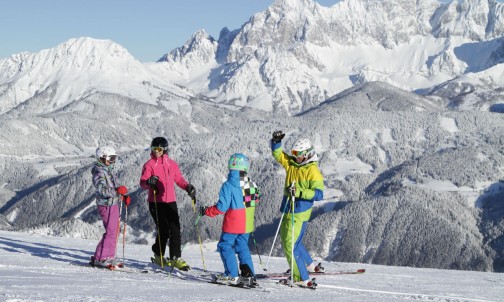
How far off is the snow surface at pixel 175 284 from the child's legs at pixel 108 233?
0.49 meters

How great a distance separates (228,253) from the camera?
460 inches

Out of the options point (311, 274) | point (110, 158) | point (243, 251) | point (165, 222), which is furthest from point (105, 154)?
point (311, 274)

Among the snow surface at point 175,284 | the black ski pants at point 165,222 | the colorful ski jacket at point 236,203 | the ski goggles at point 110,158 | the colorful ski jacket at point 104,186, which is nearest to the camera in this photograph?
the snow surface at point 175,284

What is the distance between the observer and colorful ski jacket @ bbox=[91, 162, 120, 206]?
43.4 ft

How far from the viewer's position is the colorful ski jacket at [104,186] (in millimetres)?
13242

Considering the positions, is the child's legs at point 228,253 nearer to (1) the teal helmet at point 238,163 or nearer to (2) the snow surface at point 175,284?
(2) the snow surface at point 175,284

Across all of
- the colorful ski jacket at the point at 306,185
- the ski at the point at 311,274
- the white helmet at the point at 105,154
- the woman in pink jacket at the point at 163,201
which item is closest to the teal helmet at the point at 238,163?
the colorful ski jacket at the point at 306,185

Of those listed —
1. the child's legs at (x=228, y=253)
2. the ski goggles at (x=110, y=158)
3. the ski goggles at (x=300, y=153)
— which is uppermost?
the ski goggles at (x=300, y=153)

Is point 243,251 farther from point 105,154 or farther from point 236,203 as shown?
point 105,154

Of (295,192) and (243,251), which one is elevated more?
(295,192)

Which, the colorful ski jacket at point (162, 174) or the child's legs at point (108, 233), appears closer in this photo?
the child's legs at point (108, 233)

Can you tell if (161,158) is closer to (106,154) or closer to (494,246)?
(106,154)

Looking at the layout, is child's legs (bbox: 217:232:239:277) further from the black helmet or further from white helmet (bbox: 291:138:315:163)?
the black helmet

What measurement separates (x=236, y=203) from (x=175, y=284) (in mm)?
1839
